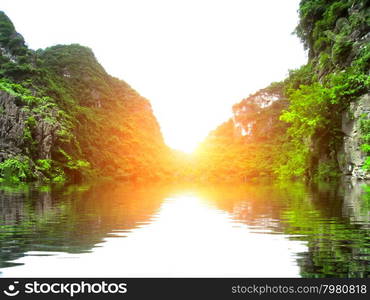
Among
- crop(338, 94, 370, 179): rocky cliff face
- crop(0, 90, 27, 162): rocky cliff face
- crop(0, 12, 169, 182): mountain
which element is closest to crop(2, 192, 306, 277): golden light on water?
crop(338, 94, 370, 179): rocky cliff face

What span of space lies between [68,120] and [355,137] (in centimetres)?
6213

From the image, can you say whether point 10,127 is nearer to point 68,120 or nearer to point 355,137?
point 68,120

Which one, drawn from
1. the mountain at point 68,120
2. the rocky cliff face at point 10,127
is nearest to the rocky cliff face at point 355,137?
the mountain at point 68,120

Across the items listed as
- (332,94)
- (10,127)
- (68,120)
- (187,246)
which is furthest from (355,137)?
(68,120)

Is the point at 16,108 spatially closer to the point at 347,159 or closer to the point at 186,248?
the point at 347,159

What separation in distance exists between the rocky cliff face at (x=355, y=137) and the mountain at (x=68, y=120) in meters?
40.5

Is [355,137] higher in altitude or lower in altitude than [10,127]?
lower

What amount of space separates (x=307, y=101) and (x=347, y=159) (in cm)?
705

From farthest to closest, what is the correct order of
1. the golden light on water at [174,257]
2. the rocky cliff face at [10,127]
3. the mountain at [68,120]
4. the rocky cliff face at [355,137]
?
1. the mountain at [68,120]
2. the rocky cliff face at [10,127]
3. the rocky cliff face at [355,137]
4. the golden light on water at [174,257]

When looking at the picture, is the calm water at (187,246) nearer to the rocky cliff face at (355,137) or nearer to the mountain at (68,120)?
the rocky cliff face at (355,137)

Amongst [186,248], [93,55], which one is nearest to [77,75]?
[93,55]

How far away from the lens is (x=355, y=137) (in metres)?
27.7

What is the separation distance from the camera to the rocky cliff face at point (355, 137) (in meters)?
26.4

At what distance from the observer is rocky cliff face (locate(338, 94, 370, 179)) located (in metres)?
26.4
